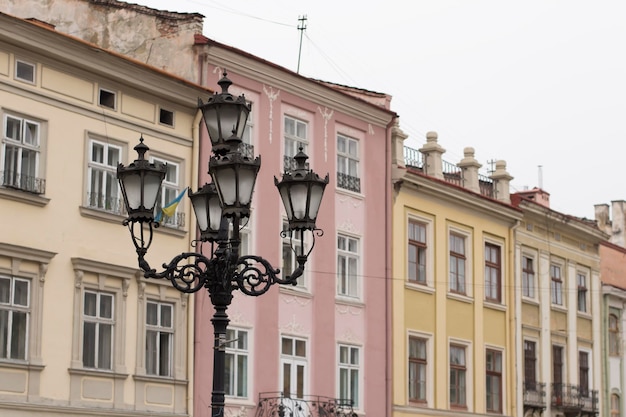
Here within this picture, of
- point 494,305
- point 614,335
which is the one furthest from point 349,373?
point 614,335

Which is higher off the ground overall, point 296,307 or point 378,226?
point 378,226

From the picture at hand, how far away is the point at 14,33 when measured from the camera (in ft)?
79.3

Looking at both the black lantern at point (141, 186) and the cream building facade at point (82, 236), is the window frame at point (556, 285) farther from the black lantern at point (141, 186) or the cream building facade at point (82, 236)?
the black lantern at point (141, 186)

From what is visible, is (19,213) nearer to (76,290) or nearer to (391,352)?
(76,290)

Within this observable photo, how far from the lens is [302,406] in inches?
1204

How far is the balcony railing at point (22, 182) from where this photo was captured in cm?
2406

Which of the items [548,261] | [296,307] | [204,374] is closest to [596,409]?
[548,261]

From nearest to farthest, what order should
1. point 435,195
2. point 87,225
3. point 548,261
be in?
point 87,225, point 435,195, point 548,261

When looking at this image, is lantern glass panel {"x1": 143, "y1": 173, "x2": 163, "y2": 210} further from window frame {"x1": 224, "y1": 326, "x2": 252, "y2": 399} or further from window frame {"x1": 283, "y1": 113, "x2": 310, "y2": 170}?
window frame {"x1": 283, "y1": 113, "x2": 310, "y2": 170}

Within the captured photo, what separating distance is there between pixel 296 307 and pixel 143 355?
16.6 ft

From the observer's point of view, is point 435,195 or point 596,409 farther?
point 596,409

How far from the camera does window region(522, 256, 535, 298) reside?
4041 cm

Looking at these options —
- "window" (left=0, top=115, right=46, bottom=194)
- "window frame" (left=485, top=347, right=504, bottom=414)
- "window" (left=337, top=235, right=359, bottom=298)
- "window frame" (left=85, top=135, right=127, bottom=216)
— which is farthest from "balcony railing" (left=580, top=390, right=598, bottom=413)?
"window" (left=0, top=115, right=46, bottom=194)

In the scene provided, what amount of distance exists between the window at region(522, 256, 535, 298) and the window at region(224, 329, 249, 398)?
43.1 feet
